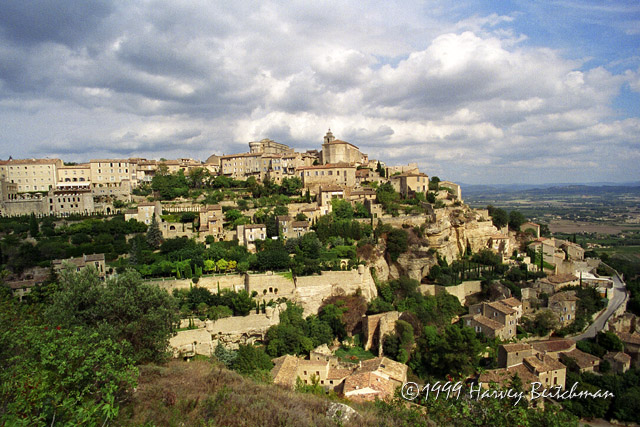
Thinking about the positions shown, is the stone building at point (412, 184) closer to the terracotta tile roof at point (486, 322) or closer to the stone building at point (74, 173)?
the terracotta tile roof at point (486, 322)

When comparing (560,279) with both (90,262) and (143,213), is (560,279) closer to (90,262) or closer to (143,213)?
(90,262)

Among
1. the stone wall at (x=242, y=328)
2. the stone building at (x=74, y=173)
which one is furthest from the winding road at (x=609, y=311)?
the stone building at (x=74, y=173)

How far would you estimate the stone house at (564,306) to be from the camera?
28317 mm

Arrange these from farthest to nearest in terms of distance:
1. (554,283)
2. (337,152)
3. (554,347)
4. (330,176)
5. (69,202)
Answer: (337,152) < (330,176) < (69,202) < (554,283) < (554,347)

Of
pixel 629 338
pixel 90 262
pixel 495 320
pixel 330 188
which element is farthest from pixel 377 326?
pixel 90 262

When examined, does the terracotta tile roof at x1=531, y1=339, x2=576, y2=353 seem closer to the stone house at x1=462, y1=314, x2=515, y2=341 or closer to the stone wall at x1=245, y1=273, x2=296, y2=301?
the stone house at x1=462, y1=314, x2=515, y2=341

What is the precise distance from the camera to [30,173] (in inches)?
1809

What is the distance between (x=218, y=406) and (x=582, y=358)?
962 inches

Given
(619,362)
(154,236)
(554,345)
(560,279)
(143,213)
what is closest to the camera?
(619,362)

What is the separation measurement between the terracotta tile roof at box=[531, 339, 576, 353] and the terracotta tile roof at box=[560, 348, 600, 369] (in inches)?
16.3

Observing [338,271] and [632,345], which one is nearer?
[632,345]

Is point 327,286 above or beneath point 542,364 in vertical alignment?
above

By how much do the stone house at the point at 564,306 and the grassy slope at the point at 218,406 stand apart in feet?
78.4

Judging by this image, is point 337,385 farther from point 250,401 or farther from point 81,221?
point 81,221
